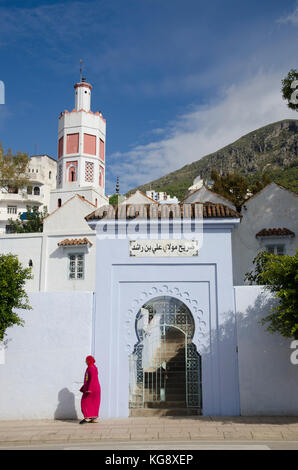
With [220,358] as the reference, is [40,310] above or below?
above

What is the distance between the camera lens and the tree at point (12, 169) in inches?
1310

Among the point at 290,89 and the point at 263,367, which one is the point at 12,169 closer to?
the point at 290,89

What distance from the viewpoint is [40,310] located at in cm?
954

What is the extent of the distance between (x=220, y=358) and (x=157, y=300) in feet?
5.84

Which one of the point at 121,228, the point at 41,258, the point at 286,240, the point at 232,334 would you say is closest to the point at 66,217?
the point at 41,258

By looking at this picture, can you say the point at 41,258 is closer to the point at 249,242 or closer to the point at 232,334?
the point at 249,242

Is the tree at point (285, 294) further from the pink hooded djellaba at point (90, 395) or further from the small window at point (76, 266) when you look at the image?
the small window at point (76, 266)

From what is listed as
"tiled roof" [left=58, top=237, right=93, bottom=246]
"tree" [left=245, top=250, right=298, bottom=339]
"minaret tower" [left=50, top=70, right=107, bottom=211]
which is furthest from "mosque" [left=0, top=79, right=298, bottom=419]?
"minaret tower" [left=50, top=70, right=107, bottom=211]

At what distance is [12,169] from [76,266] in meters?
16.8

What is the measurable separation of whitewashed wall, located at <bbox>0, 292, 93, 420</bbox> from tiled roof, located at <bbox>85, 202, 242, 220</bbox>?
70.5 inches

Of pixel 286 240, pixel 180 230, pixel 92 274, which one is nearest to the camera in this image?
pixel 180 230

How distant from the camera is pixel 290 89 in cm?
1450

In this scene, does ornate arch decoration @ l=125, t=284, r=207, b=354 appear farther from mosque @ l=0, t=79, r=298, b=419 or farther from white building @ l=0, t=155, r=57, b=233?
white building @ l=0, t=155, r=57, b=233
